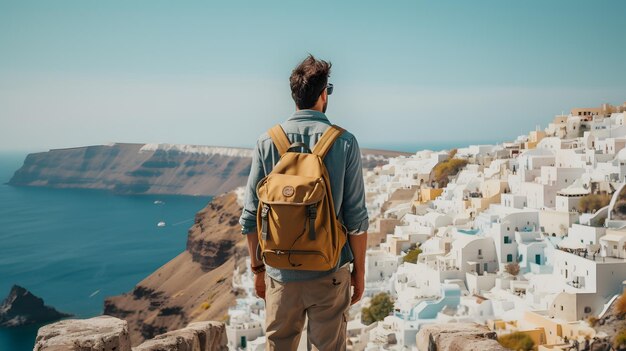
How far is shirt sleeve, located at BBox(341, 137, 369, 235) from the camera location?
209 centimetres

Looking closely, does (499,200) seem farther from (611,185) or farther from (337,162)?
(337,162)

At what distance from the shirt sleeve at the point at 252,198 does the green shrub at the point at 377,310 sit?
569 inches

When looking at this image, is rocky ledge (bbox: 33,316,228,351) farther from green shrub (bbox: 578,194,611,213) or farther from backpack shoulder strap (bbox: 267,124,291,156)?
green shrub (bbox: 578,194,611,213)

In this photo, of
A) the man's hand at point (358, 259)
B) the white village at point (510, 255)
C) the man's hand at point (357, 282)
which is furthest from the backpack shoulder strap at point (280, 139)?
the white village at point (510, 255)

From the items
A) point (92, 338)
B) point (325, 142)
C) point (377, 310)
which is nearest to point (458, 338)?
point (325, 142)

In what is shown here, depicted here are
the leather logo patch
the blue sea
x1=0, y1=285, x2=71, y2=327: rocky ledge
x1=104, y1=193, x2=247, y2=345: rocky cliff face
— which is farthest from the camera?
the blue sea

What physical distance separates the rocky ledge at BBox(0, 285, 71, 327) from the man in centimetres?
3770

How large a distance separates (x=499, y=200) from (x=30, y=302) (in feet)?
91.0

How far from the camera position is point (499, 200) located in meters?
22.0

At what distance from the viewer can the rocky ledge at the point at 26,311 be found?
3672 cm

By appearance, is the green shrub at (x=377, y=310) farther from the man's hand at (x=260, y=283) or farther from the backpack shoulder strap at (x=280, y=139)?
the backpack shoulder strap at (x=280, y=139)

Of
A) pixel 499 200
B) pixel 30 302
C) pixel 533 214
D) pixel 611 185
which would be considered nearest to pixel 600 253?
pixel 533 214

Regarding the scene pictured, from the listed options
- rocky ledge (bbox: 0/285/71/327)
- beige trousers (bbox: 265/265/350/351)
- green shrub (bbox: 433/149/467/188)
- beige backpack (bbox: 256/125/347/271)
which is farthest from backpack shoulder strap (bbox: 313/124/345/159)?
rocky ledge (bbox: 0/285/71/327)

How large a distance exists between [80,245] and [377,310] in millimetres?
52206
